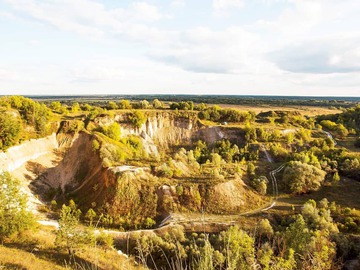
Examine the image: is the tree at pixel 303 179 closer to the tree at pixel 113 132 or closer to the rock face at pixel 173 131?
the rock face at pixel 173 131

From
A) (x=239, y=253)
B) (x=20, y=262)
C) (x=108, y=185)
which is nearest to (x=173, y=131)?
(x=108, y=185)

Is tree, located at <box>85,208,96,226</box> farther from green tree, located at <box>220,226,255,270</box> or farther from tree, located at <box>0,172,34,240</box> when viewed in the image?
green tree, located at <box>220,226,255,270</box>

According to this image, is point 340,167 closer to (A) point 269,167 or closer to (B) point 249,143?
(A) point 269,167

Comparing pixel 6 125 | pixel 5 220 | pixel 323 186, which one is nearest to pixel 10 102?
pixel 6 125

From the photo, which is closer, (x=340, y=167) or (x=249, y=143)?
(x=340, y=167)

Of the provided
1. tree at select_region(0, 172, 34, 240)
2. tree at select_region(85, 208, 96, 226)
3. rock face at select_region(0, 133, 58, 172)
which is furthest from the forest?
tree at select_region(85, 208, 96, 226)
